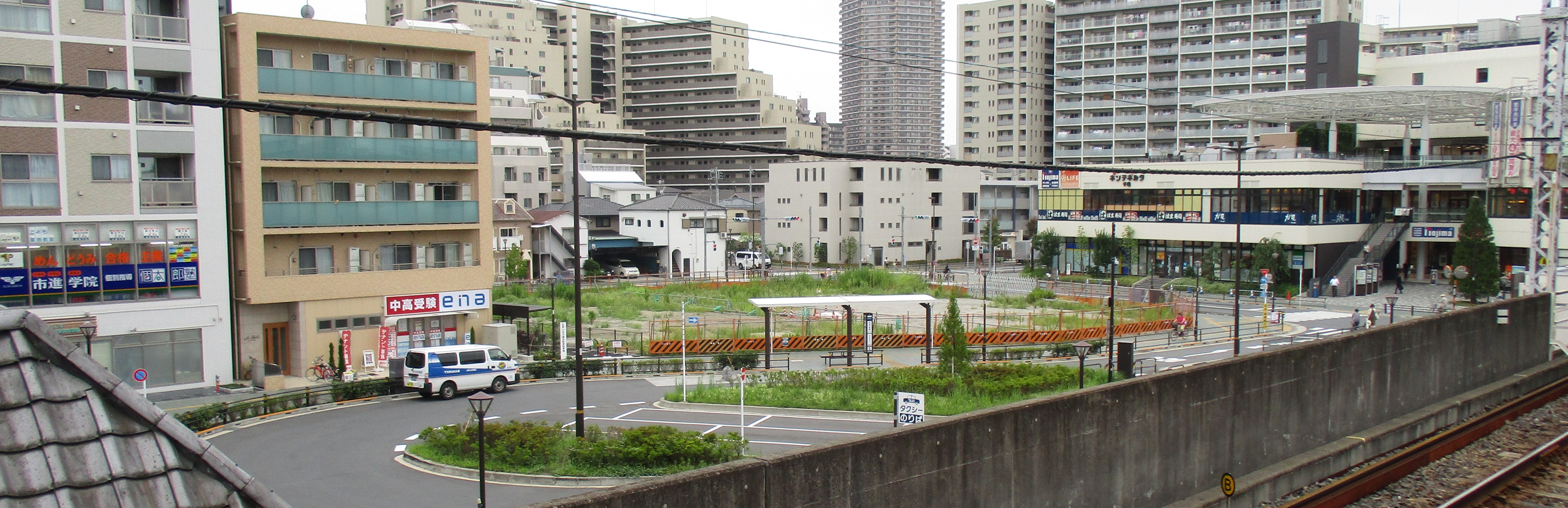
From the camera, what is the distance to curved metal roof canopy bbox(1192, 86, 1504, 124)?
44719 mm

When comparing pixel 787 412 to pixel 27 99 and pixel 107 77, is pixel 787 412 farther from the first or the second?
pixel 27 99

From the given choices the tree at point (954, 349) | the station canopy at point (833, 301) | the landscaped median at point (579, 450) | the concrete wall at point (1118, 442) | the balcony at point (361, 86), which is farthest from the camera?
the station canopy at point (833, 301)

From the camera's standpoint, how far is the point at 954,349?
890 inches

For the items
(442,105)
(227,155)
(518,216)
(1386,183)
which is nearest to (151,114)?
(227,155)

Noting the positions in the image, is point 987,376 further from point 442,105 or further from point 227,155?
point 227,155

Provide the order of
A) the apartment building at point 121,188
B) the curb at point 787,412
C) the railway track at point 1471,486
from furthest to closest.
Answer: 1. the apartment building at point 121,188
2. the curb at point 787,412
3. the railway track at point 1471,486

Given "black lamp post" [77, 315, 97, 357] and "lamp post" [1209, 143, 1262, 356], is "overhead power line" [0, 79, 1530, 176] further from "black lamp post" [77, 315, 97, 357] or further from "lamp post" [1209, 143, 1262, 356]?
"black lamp post" [77, 315, 97, 357]

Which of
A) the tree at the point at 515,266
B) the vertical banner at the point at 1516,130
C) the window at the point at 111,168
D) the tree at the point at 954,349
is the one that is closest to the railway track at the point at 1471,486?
the tree at the point at 954,349

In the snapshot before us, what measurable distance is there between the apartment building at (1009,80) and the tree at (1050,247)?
36.7 metres

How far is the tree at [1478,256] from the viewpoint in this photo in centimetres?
3922

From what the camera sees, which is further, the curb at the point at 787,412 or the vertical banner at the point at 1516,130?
the vertical banner at the point at 1516,130

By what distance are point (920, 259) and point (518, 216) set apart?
31.4 metres

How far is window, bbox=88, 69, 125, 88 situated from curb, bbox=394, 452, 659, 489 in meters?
13.0

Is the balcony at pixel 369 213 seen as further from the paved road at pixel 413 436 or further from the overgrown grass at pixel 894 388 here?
the overgrown grass at pixel 894 388
